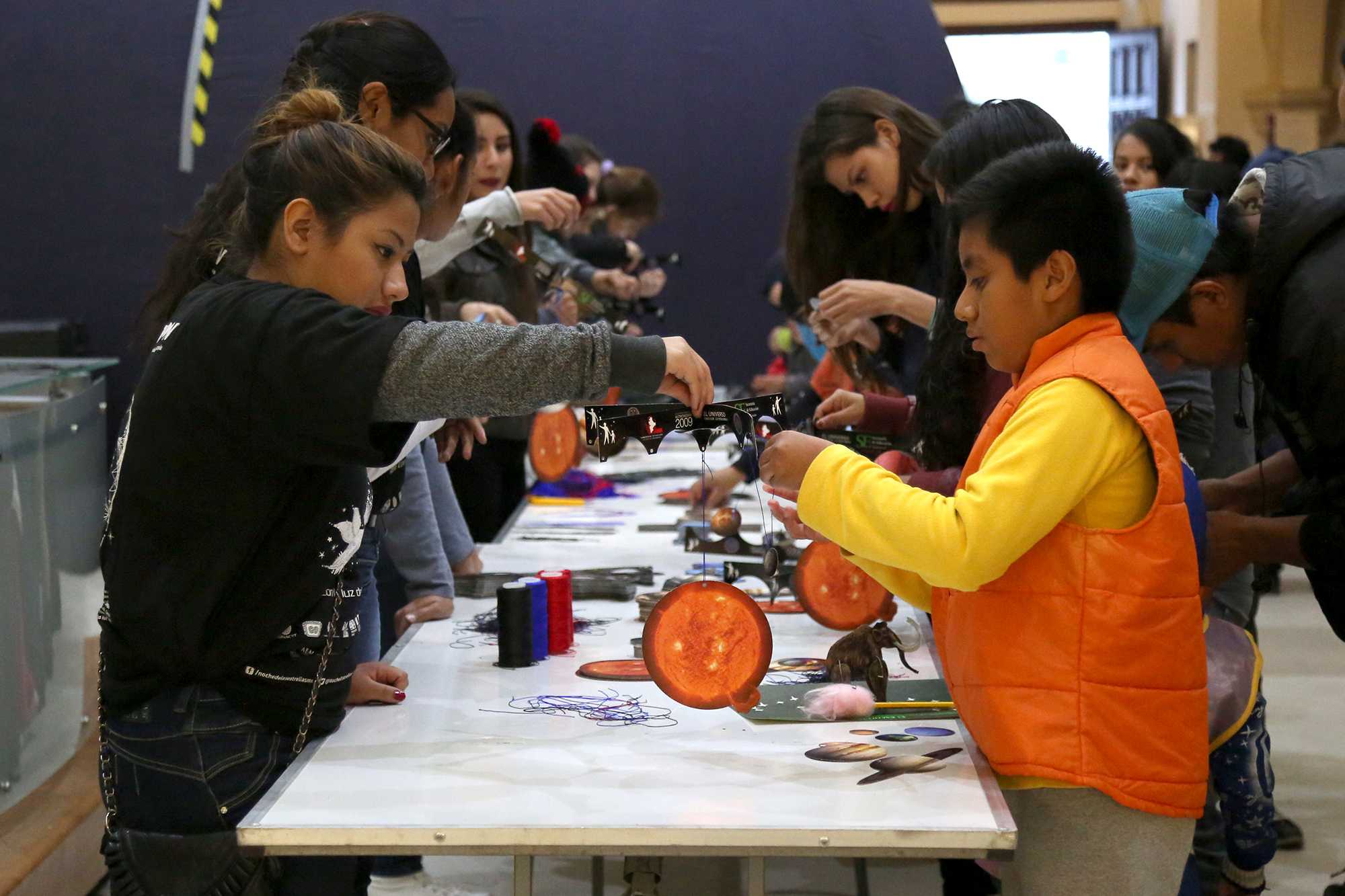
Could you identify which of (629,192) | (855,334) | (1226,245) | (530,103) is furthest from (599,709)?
(530,103)

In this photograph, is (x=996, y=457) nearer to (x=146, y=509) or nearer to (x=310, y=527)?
(x=310, y=527)

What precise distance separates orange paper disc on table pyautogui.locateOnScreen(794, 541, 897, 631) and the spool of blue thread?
1.53ft

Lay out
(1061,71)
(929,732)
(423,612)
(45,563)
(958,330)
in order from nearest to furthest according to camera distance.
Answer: (929,732)
(958,330)
(423,612)
(45,563)
(1061,71)

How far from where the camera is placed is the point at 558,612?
93.2 inches

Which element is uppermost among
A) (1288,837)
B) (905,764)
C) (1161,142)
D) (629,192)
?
(629,192)

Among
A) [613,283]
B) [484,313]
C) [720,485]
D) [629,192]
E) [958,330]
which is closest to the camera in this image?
[958,330]

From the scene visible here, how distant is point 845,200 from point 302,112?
1.74m

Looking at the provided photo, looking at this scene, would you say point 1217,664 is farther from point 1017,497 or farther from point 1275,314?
point 1017,497

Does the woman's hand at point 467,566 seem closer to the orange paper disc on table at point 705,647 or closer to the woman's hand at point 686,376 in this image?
the orange paper disc on table at point 705,647

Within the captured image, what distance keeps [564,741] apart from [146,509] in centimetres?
61

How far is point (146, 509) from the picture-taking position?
1.66m

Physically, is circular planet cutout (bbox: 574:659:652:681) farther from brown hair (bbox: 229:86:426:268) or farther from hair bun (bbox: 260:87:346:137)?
hair bun (bbox: 260:87:346:137)

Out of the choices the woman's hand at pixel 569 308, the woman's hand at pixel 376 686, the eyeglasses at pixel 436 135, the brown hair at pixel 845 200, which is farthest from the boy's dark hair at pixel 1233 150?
the woman's hand at pixel 376 686

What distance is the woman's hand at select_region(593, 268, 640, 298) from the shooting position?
507 cm
